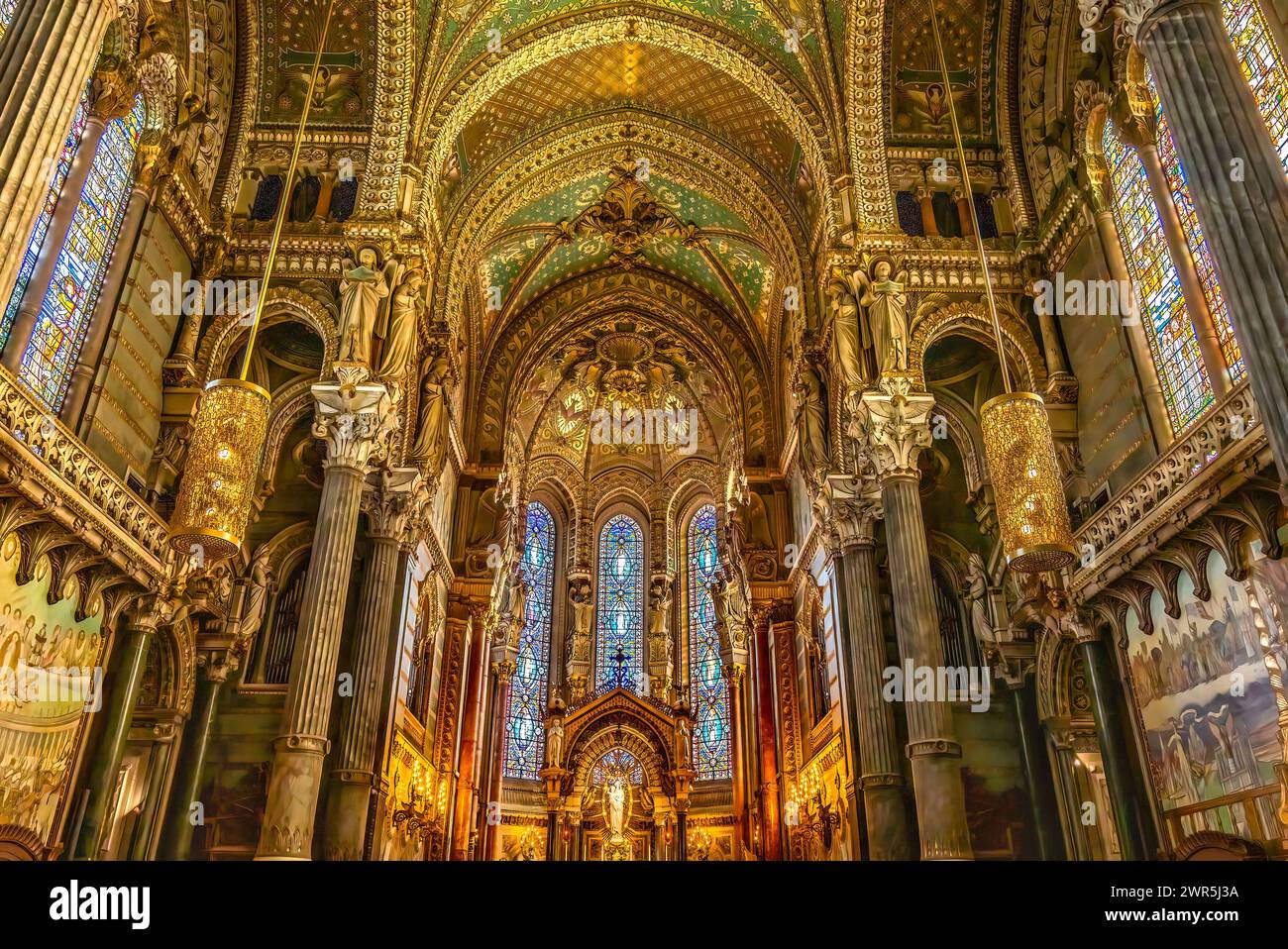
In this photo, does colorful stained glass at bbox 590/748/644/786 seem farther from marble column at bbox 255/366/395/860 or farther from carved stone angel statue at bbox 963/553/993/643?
marble column at bbox 255/366/395/860

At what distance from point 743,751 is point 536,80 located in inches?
678

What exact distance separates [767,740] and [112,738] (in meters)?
14.8

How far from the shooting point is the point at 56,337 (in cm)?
1111

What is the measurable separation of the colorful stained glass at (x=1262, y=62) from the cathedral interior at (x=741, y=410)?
0.20 feet

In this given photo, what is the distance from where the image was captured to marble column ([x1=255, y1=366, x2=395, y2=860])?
1088 cm

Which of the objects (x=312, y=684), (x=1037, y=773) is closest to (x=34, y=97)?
(x=312, y=684)

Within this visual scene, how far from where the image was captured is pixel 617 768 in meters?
27.4

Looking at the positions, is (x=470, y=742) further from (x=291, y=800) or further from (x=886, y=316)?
(x=886, y=316)

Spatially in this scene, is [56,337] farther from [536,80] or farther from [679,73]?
[679,73]

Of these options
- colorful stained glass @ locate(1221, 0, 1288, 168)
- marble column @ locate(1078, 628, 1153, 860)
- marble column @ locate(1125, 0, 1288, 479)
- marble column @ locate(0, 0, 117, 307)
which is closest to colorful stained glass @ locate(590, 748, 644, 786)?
marble column @ locate(1078, 628, 1153, 860)
